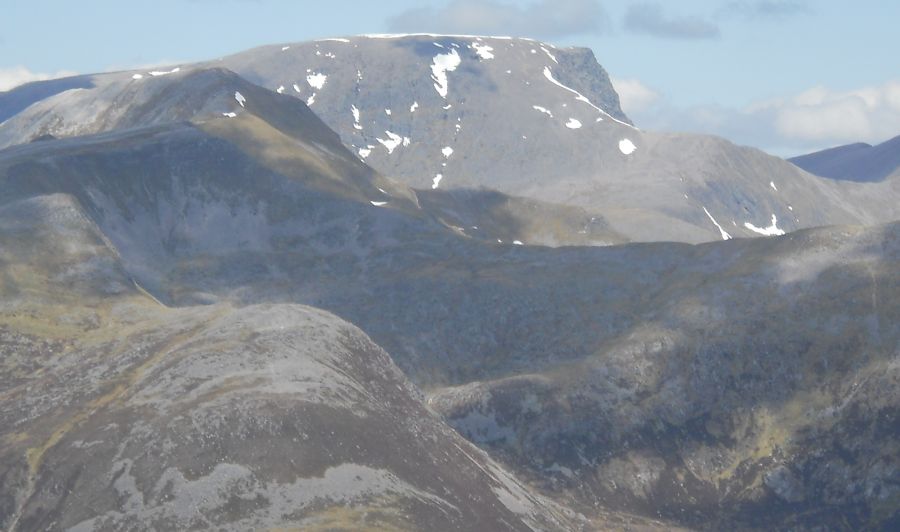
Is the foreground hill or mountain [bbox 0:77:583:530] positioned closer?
the foreground hill

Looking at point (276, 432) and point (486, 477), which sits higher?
point (276, 432)

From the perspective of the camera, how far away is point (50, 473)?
16550cm

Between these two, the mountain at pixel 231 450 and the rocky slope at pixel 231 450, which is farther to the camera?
the mountain at pixel 231 450

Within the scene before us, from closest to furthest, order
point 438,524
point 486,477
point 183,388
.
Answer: point 438,524, point 183,388, point 486,477

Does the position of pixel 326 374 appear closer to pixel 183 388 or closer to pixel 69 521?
pixel 183 388

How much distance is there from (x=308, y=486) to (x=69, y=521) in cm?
2639

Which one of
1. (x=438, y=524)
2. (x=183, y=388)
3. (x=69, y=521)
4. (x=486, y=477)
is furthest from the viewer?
(x=486, y=477)

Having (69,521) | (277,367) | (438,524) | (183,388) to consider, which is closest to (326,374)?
(277,367)

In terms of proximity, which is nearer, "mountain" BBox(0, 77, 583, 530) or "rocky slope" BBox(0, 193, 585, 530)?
"rocky slope" BBox(0, 193, 585, 530)

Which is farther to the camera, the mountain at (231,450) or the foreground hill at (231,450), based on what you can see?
the mountain at (231,450)

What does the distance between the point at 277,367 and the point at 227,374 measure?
22.1 feet

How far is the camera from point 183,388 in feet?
592

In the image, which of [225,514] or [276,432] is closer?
[225,514]

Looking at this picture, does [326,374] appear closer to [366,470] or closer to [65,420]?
[366,470]
